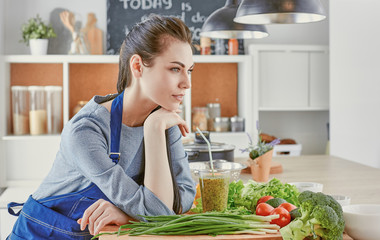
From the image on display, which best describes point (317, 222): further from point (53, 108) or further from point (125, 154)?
point (53, 108)

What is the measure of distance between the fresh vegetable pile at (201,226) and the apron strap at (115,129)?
0.27 m

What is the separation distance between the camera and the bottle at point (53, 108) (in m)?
5.01

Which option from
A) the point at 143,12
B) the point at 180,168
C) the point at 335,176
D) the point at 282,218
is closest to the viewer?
the point at 282,218

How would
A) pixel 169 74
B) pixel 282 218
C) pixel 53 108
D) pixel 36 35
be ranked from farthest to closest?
pixel 53 108 → pixel 36 35 → pixel 169 74 → pixel 282 218

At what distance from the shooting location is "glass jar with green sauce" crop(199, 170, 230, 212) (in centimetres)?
161

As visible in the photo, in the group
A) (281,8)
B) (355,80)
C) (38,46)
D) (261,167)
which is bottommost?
(261,167)

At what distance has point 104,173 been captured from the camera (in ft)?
4.79

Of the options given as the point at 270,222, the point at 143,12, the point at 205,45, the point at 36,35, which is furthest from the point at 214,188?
the point at 143,12

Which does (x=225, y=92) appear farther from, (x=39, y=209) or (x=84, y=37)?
(x=39, y=209)

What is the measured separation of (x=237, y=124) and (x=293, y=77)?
0.84 m

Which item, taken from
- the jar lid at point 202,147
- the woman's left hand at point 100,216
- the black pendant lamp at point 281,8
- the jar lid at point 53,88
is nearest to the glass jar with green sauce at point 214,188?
the woman's left hand at point 100,216

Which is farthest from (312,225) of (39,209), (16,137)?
(16,137)

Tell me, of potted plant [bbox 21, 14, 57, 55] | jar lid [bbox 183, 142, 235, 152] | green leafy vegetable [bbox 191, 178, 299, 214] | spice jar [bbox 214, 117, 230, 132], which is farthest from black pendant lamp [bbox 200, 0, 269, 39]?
potted plant [bbox 21, 14, 57, 55]

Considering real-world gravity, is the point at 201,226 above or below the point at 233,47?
below
